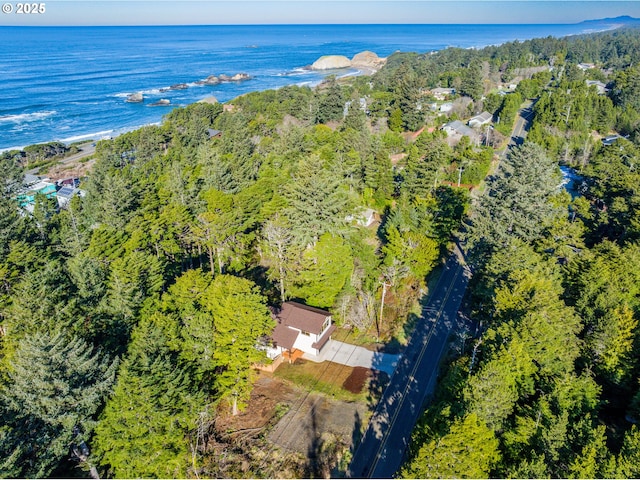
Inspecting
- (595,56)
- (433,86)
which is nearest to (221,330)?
(433,86)

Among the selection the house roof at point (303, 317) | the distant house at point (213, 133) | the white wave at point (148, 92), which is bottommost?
the house roof at point (303, 317)

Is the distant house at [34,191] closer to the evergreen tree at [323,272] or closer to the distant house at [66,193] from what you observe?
the distant house at [66,193]

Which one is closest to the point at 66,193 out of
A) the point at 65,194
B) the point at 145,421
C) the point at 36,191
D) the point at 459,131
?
the point at 65,194

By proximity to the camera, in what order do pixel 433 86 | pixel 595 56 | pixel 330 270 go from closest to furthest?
1. pixel 330 270
2. pixel 433 86
3. pixel 595 56

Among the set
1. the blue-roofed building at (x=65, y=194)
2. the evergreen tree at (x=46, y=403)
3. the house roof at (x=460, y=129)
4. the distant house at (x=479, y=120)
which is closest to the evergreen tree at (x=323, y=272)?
the evergreen tree at (x=46, y=403)

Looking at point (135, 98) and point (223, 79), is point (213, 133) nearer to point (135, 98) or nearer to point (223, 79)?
point (135, 98)

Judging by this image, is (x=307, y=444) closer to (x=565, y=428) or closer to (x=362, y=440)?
(x=362, y=440)
